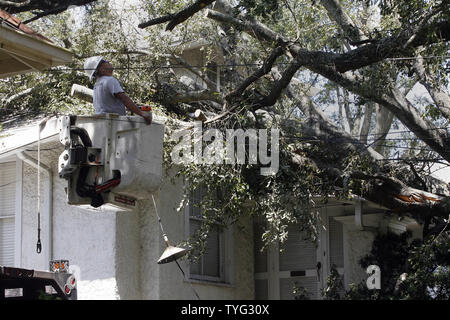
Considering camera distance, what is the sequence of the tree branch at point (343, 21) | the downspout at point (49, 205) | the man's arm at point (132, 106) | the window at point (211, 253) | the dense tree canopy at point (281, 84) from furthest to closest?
the window at point (211, 253) → the downspout at point (49, 205) → the tree branch at point (343, 21) → the dense tree canopy at point (281, 84) → the man's arm at point (132, 106)

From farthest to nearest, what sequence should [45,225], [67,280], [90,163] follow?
[45,225], [67,280], [90,163]

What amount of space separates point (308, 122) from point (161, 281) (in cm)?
365

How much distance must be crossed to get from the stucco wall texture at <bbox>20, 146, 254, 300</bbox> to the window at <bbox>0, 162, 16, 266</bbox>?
28 cm

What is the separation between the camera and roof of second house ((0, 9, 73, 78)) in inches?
415

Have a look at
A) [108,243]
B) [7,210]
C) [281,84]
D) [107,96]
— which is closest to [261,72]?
[281,84]

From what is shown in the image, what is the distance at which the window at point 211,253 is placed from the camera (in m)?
14.7

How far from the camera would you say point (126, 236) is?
43.9ft

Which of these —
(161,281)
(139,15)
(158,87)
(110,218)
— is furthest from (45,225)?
(139,15)

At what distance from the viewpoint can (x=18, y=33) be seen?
34.7 ft

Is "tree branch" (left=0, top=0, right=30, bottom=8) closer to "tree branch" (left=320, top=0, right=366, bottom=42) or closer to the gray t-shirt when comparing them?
the gray t-shirt

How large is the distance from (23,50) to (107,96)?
6.35 ft

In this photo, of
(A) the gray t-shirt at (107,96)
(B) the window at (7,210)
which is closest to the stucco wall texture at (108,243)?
(B) the window at (7,210)

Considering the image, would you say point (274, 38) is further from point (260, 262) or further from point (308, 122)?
point (260, 262)

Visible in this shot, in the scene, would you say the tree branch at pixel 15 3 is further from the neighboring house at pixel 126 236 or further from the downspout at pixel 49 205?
the downspout at pixel 49 205
